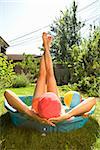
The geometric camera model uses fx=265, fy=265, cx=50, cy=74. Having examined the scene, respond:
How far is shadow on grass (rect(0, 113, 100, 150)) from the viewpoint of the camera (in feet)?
11.6

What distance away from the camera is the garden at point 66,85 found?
3.62m

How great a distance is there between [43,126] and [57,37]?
19228mm

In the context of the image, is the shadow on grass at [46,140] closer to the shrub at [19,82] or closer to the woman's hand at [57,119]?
the woman's hand at [57,119]

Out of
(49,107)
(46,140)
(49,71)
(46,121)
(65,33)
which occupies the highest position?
(65,33)

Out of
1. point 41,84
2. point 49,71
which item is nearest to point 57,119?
point 41,84

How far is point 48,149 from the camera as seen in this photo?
3.48 m

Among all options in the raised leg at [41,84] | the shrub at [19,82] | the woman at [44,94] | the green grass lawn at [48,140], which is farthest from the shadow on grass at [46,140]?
the shrub at [19,82]

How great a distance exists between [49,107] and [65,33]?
19.0 metres

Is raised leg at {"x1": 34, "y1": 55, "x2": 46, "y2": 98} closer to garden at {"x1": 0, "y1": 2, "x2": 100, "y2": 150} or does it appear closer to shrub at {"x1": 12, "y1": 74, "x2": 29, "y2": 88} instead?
garden at {"x1": 0, "y1": 2, "x2": 100, "y2": 150}

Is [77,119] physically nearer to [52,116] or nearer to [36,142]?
[52,116]

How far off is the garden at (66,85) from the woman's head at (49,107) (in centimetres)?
40

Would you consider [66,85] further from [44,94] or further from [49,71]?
[44,94]

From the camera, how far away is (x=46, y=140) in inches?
143

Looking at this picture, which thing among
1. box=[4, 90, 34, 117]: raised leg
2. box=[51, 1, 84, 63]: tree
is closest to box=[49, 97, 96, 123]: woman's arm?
box=[4, 90, 34, 117]: raised leg
